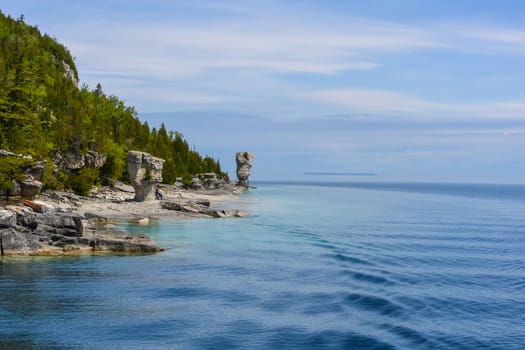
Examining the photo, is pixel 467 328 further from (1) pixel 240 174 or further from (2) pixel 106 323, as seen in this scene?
(1) pixel 240 174

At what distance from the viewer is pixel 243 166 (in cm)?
18788

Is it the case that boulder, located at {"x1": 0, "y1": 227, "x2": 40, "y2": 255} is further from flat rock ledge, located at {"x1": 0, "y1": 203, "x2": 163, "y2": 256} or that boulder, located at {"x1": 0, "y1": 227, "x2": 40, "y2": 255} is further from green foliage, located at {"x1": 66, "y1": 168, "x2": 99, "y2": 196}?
green foliage, located at {"x1": 66, "y1": 168, "x2": 99, "y2": 196}

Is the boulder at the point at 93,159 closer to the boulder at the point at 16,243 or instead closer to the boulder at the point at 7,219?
the boulder at the point at 7,219

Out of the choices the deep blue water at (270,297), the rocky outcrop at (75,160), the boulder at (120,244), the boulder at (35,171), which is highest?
the rocky outcrop at (75,160)

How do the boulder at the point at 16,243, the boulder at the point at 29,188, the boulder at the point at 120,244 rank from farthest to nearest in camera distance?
the boulder at the point at 29,188
the boulder at the point at 120,244
the boulder at the point at 16,243

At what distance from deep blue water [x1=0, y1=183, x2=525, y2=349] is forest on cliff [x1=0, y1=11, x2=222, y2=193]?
32956 millimetres

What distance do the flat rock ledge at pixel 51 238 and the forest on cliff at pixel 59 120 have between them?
24188mm

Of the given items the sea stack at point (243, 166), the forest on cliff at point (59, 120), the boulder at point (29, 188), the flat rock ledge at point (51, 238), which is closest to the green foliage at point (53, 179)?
the forest on cliff at point (59, 120)

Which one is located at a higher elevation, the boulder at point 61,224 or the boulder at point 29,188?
the boulder at point 29,188

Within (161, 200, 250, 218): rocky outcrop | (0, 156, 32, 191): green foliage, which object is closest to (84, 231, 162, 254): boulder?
(0, 156, 32, 191): green foliage

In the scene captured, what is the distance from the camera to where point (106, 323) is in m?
26.9

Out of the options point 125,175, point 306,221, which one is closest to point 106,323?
point 306,221

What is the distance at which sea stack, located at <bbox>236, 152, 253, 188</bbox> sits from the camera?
185 m

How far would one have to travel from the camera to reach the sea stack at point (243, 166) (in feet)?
607
